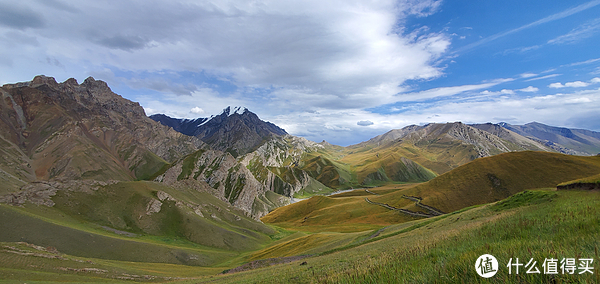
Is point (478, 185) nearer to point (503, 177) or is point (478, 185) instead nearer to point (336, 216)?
point (503, 177)

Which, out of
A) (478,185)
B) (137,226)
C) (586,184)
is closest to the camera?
(586,184)

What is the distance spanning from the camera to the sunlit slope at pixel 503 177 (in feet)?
332

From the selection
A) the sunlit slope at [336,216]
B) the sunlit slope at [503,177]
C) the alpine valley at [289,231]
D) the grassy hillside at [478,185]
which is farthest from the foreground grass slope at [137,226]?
the sunlit slope at [503,177]

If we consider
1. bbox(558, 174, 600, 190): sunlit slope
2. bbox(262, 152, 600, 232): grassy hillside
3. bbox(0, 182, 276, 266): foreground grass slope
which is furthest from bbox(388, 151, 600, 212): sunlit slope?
bbox(0, 182, 276, 266): foreground grass slope

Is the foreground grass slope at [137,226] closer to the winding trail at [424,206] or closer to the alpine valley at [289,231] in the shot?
the alpine valley at [289,231]

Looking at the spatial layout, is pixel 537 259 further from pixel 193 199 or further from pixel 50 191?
pixel 193 199

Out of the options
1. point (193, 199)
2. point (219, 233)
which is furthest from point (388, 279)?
point (193, 199)

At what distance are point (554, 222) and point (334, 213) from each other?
132 m

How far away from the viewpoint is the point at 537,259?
16.3 feet

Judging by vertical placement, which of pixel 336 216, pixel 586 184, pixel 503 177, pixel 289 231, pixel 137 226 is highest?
pixel 586 184

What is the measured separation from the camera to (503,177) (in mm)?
108062

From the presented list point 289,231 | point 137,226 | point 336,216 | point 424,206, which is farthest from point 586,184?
point 137,226

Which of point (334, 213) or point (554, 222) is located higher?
point (554, 222)

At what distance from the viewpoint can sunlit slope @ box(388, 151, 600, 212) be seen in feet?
332
